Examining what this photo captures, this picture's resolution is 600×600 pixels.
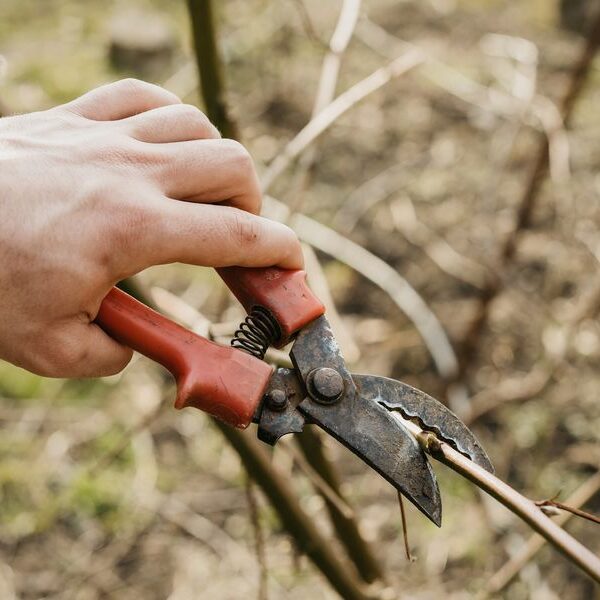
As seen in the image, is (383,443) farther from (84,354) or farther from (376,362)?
(376,362)

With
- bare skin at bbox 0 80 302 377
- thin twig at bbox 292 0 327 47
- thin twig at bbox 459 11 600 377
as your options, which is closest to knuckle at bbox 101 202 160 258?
bare skin at bbox 0 80 302 377

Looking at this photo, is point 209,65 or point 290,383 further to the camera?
point 209,65

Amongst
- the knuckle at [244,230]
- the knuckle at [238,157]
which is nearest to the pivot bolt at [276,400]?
the knuckle at [244,230]

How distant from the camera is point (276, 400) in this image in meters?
1.13

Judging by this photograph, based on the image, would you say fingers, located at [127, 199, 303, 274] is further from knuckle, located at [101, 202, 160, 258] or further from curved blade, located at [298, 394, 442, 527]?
curved blade, located at [298, 394, 442, 527]

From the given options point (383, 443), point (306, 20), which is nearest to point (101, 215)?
point (383, 443)

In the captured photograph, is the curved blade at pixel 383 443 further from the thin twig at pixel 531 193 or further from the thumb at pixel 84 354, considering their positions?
the thin twig at pixel 531 193

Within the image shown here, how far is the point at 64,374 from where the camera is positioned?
3.58 ft

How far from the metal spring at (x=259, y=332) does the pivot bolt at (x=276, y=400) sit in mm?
68

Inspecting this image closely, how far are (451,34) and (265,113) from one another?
1.45 m

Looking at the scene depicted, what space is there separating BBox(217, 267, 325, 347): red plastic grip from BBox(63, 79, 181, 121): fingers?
0.30 m

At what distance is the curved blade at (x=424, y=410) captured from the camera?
1084 mm

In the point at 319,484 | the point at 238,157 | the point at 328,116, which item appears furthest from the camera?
the point at 328,116

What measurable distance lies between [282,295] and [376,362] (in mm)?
1782
